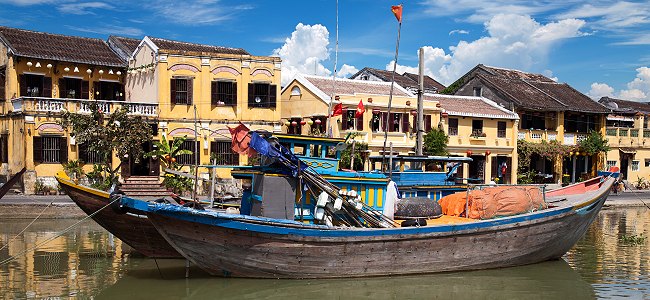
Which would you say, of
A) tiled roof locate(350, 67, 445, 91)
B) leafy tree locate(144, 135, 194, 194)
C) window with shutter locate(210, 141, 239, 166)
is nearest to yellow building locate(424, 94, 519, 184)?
tiled roof locate(350, 67, 445, 91)

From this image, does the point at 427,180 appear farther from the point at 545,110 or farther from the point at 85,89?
the point at 545,110

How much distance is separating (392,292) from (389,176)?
3482mm

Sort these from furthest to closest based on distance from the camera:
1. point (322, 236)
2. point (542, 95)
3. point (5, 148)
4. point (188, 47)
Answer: point (542, 95) < point (188, 47) < point (5, 148) < point (322, 236)

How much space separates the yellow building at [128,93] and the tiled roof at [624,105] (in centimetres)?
2549

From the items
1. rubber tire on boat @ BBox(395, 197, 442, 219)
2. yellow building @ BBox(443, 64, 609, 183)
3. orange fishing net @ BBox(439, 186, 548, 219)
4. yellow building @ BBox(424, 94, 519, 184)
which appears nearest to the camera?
rubber tire on boat @ BBox(395, 197, 442, 219)

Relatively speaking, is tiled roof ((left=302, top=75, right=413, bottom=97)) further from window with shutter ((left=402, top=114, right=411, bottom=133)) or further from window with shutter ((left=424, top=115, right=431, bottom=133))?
window with shutter ((left=424, top=115, right=431, bottom=133))

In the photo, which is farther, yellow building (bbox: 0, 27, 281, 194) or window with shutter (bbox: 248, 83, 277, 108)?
window with shutter (bbox: 248, 83, 277, 108)

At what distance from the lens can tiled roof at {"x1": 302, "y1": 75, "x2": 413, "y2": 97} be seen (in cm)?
3325

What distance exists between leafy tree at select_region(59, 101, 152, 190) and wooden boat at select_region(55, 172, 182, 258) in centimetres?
1087

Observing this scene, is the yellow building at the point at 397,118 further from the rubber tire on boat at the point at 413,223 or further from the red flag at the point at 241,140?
the red flag at the point at 241,140

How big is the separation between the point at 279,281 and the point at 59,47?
867 inches

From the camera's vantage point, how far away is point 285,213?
47.5 feet

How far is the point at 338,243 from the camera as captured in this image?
14.1 m

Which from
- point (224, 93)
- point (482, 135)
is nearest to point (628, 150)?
point (482, 135)
